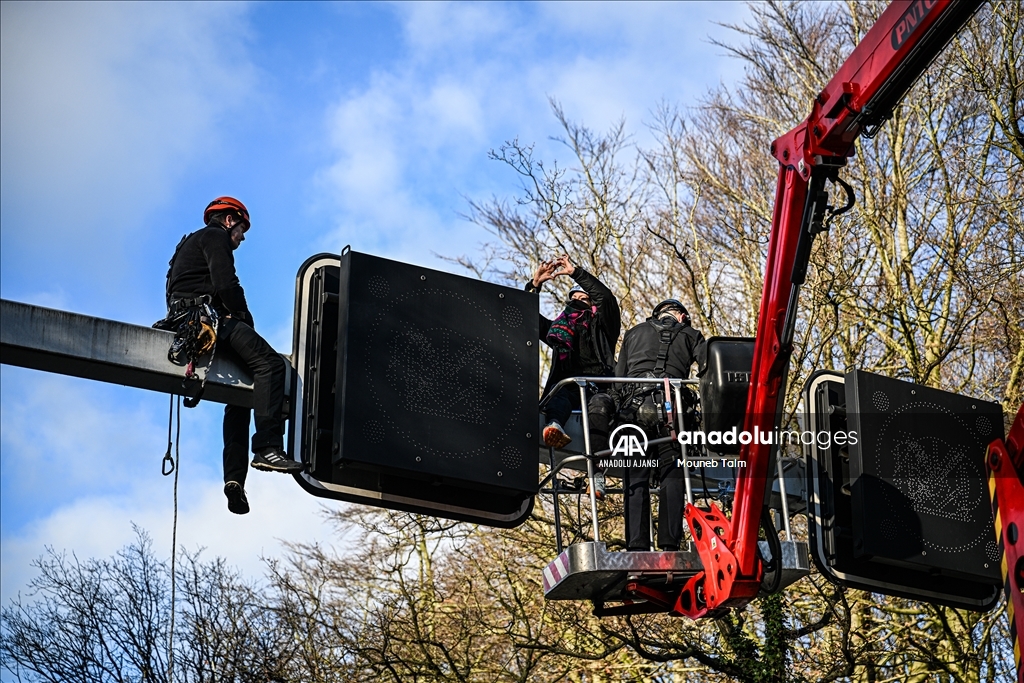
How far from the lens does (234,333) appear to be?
8.01 metres

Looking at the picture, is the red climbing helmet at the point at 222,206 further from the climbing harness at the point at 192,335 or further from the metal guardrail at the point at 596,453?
the metal guardrail at the point at 596,453

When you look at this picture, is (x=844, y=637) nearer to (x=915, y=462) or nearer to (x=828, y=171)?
(x=915, y=462)

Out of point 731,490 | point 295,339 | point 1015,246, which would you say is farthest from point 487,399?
point 1015,246

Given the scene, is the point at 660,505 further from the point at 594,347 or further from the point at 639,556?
the point at 594,347

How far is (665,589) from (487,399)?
1.91m

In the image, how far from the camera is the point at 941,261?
17.4m

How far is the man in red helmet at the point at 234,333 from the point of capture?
7.89m

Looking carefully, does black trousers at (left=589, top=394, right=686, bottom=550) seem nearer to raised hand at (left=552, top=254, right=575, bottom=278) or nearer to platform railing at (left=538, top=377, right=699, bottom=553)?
platform railing at (left=538, top=377, right=699, bottom=553)

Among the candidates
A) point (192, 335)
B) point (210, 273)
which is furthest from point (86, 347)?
point (210, 273)

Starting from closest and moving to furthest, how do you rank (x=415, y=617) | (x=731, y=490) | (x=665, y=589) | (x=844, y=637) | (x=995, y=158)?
(x=665, y=589) < (x=731, y=490) < (x=844, y=637) < (x=415, y=617) < (x=995, y=158)

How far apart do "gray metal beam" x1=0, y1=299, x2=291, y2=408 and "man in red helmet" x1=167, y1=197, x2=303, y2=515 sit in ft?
1.63

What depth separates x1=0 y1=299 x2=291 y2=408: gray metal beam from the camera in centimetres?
698

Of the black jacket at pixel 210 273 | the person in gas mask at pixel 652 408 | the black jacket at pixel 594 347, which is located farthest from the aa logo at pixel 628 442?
the black jacket at pixel 210 273

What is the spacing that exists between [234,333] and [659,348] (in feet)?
10.1
